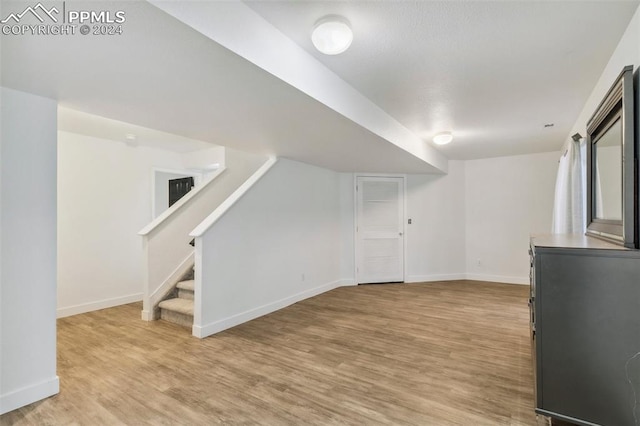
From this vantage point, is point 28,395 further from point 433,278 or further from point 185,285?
point 433,278

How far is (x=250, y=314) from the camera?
3.80 meters

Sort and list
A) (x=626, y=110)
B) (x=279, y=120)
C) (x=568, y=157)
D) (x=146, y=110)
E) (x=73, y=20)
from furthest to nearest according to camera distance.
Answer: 1. (x=568, y=157)
2. (x=279, y=120)
3. (x=146, y=110)
4. (x=626, y=110)
5. (x=73, y=20)

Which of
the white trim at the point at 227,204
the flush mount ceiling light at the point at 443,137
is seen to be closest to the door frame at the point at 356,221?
the flush mount ceiling light at the point at 443,137

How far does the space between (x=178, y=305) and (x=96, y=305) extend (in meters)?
1.46

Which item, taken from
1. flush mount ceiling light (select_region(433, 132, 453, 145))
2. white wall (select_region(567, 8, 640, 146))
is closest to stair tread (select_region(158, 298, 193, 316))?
flush mount ceiling light (select_region(433, 132, 453, 145))

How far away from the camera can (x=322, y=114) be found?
8.03 ft

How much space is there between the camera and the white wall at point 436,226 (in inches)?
235

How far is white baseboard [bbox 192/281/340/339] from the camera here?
3.26 meters

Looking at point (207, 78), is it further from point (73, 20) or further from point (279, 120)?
point (279, 120)

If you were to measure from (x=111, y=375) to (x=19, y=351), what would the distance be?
64cm

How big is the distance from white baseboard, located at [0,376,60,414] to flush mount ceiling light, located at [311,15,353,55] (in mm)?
2921

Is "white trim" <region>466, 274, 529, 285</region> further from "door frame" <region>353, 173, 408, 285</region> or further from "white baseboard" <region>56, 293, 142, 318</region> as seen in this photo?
"white baseboard" <region>56, 293, 142, 318</region>

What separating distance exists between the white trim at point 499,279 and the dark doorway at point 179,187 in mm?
5772

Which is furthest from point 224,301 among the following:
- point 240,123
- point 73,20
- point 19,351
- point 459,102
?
point 459,102
